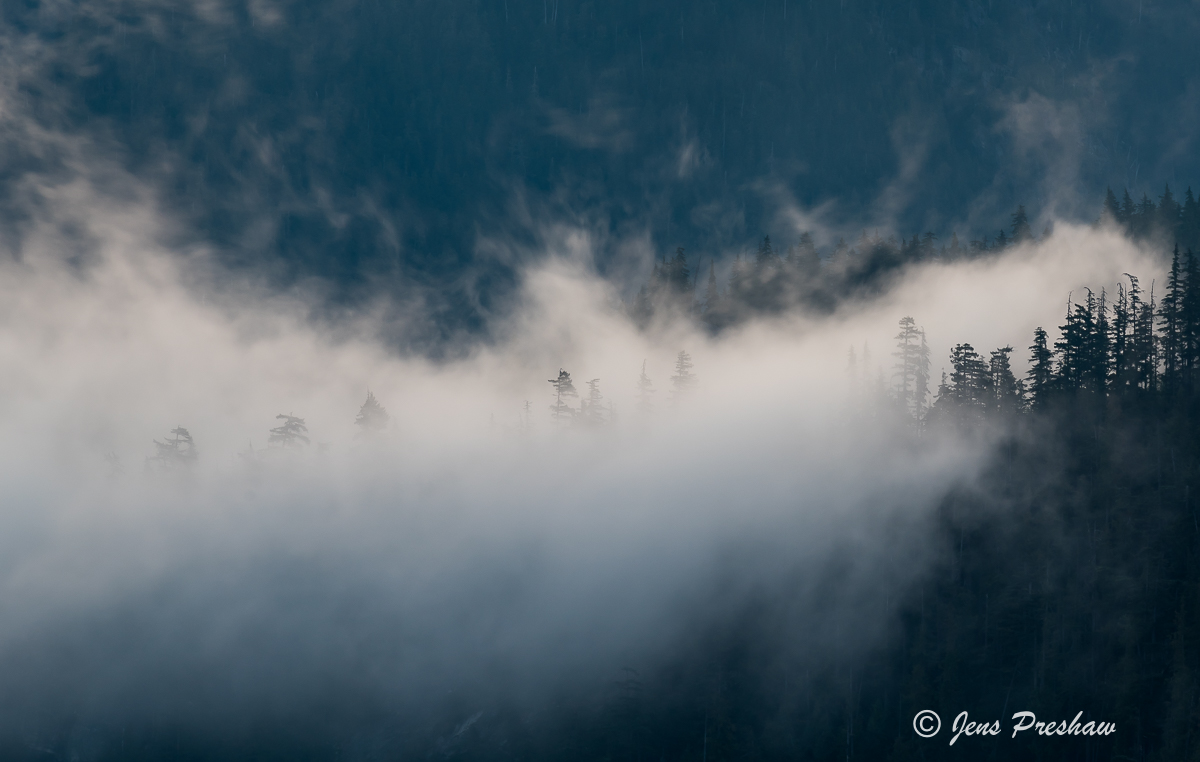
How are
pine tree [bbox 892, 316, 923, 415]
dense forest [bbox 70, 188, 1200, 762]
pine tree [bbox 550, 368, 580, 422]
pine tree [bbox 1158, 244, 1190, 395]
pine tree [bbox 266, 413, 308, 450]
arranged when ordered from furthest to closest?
pine tree [bbox 550, 368, 580, 422] → pine tree [bbox 266, 413, 308, 450] → pine tree [bbox 892, 316, 923, 415] → pine tree [bbox 1158, 244, 1190, 395] → dense forest [bbox 70, 188, 1200, 762]

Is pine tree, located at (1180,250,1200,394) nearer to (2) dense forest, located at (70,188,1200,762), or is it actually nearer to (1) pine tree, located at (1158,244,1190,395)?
(1) pine tree, located at (1158,244,1190,395)

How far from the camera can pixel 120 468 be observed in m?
186

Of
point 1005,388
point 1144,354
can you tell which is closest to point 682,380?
point 1005,388

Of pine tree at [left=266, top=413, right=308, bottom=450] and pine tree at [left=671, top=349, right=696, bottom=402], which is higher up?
pine tree at [left=671, top=349, right=696, bottom=402]

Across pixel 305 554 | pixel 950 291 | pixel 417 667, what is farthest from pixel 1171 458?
pixel 305 554

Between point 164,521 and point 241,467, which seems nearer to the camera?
point 241,467

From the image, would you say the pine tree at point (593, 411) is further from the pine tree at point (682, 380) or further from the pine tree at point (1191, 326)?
the pine tree at point (1191, 326)

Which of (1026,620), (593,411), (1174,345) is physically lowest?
(1026,620)

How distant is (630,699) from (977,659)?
4166cm

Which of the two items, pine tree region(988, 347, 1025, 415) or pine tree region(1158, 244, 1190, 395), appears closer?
pine tree region(1158, 244, 1190, 395)

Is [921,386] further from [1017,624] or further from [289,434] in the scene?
[289,434]

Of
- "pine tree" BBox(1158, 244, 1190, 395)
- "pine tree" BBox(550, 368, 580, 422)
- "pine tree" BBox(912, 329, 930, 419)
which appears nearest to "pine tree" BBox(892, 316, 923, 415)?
"pine tree" BBox(912, 329, 930, 419)

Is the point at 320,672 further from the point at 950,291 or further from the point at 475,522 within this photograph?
the point at 950,291

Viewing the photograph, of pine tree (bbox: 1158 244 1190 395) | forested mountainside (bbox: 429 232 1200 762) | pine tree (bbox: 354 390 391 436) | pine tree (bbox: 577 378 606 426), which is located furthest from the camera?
pine tree (bbox: 577 378 606 426)
